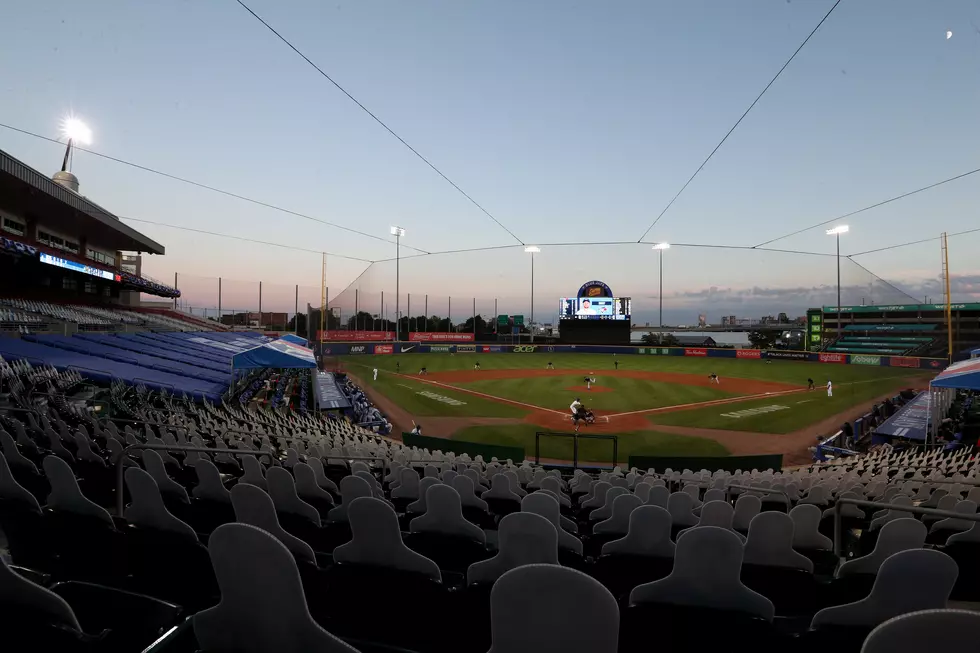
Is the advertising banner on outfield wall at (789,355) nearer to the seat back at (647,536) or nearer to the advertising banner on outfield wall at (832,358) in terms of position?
the advertising banner on outfield wall at (832,358)

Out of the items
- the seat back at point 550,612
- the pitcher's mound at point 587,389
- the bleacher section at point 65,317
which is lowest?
the pitcher's mound at point 587,389

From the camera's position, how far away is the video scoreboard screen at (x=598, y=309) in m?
62.7

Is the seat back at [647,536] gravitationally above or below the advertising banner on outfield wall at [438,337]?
below

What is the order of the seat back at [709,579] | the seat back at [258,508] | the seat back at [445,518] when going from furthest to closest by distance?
1. the seat back at [445,518]
2. the seat back at [258,508]
3. the seat back at [709,579]

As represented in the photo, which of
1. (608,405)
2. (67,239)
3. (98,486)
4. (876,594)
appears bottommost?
(608,405)

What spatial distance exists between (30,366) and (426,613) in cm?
1720

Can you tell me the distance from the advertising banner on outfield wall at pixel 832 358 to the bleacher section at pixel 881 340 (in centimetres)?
1044

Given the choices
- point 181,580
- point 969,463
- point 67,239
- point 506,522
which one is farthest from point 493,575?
point 67,239

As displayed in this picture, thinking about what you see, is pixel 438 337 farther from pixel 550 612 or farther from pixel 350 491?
pixel 550 612

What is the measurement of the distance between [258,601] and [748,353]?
205 feet

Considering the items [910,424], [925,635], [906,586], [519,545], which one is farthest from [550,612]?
[910,424]

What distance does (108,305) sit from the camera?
39.7 meters

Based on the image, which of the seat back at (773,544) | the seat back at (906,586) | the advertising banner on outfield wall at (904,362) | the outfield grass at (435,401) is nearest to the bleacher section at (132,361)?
the outfield grass at (435,401)

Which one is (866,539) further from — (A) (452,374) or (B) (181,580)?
(A) (452,374)
